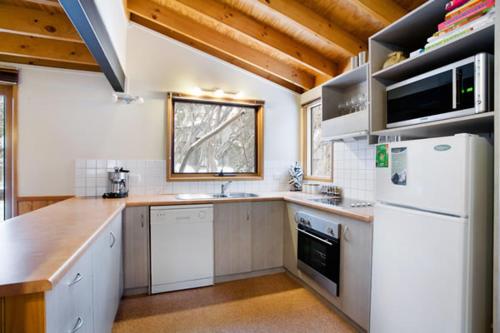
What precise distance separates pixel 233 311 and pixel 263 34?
2.76 metres

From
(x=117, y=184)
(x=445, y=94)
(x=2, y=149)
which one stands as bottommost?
(x=117, y=184)

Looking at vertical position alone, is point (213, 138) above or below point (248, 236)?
above

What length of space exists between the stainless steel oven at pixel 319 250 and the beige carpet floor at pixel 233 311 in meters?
0.24

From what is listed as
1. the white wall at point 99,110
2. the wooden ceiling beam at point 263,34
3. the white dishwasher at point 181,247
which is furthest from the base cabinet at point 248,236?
the wooden ceiling beam at point 263,34

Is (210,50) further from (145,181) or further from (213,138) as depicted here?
(145,181)

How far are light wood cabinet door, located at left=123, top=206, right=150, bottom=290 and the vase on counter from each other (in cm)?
194

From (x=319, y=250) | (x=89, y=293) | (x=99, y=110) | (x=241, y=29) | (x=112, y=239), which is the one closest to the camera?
(x=89, y=293)

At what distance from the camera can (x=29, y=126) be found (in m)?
2.68

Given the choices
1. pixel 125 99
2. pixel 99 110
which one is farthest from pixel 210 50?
pixel 99 110

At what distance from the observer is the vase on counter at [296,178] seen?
353cm

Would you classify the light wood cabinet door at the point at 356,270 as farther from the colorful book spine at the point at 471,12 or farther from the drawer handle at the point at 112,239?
the drawer handle at the point at 112,239

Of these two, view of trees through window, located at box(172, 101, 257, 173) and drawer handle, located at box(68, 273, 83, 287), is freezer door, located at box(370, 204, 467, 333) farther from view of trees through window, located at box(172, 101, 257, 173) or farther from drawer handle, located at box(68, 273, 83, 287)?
view of trees through window, located at box(172, 101, 257, 173)

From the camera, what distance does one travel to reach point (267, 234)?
289 centimetres

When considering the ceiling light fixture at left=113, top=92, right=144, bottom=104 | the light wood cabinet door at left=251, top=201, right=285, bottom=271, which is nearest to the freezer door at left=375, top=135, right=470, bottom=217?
the light wood cabinet door at left=251, top=201, right=285, bottom=271
